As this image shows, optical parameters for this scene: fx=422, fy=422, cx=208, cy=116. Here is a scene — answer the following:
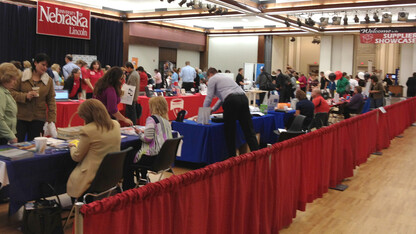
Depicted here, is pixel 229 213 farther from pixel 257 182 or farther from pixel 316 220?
pixel 316 220

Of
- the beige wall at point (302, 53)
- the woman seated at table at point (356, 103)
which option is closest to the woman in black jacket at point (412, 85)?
the beige wall at point (302, 53)

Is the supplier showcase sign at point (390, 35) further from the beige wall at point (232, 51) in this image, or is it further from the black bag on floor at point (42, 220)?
the black bag on floor at point (42, 220)

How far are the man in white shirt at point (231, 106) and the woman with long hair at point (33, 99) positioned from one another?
2161 millimetres

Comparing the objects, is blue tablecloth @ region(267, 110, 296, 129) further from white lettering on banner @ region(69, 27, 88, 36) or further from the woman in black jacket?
the woman in black jacket

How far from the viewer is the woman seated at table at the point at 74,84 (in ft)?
23.8

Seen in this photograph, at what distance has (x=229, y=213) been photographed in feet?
8.78

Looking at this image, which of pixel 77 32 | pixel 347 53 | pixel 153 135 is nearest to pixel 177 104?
pixel 153 135

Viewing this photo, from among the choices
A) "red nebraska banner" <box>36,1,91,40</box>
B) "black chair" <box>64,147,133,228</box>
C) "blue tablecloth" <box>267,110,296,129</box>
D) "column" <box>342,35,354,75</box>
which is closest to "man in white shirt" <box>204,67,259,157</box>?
"blue tablecloth" <box>267,110,296,129</box>

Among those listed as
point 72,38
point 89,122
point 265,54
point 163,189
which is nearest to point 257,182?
point 163,189

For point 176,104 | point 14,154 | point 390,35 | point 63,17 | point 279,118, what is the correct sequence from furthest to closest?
1. point 390,35
2. point 63,17
3. point 176,104
4. point 279,118
5. point 14,154

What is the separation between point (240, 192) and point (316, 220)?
1640 millimetres

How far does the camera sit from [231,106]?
212 inches

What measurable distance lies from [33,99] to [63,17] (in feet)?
31.9

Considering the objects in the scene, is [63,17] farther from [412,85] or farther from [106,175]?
[412,85]
